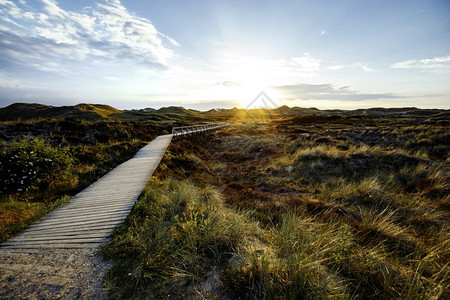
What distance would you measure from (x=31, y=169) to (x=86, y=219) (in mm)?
3979

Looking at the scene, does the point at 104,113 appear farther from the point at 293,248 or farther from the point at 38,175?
the point at 293,248

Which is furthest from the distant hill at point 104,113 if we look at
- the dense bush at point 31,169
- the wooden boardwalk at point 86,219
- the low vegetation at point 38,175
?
the wooden boardwalk at point 86,219

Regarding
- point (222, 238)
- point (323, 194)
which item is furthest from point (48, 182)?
point (323, 194)

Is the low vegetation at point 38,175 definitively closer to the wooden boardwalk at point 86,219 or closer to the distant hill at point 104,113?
the wooden boardwalk at point 86,219

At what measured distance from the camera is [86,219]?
4445mm

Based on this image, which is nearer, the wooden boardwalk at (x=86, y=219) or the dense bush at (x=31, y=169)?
the wooden boardwalk at (x=86, y=219)

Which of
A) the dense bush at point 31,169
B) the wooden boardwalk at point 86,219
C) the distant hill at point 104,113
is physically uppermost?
the distant hill at point 104,113

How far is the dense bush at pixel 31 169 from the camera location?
5883 millimetres

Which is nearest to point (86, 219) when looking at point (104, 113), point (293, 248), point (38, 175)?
point (38, 175)

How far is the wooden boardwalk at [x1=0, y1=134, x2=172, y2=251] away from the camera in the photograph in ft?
12.0

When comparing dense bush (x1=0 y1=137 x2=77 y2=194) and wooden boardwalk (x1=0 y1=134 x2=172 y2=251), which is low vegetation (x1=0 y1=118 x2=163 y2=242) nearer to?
dense bush (x1=0 y1=137 x2=77 y2=194)

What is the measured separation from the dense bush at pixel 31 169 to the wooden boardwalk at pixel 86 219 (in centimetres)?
146

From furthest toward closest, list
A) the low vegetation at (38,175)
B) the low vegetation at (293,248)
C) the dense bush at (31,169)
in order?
the dense bush at (31,169) < the low vegetation at (38,175) < the low vegetation at (293,248)

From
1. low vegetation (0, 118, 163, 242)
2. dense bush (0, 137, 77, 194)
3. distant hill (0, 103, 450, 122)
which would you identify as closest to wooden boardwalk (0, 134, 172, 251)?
low vegetation (0, 118, 163, 242)
